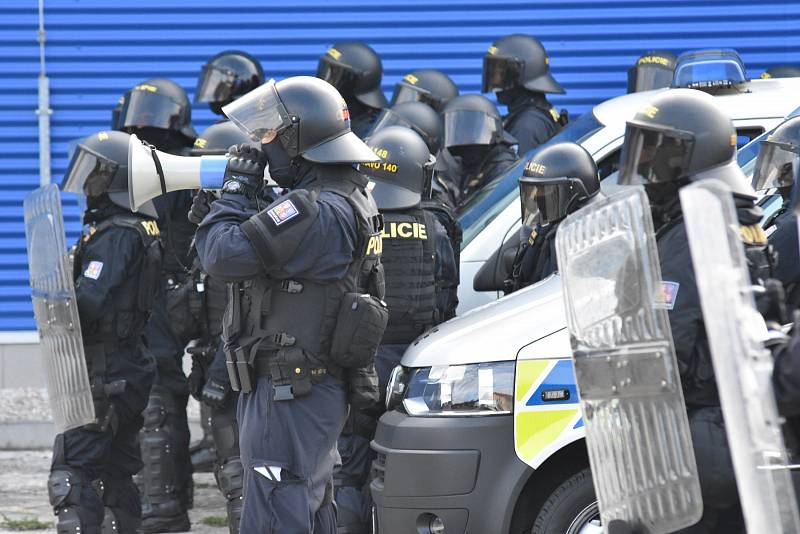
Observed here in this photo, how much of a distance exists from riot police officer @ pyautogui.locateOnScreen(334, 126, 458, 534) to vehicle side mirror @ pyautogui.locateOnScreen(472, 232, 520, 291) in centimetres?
15

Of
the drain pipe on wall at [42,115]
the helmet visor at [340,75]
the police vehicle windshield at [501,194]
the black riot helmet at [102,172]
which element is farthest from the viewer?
the drain pipe on wall at [42,115]

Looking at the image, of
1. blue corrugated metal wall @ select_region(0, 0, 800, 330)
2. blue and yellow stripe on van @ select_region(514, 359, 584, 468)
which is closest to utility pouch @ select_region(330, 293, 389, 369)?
blue and yellow stripe on van @ select_region(514, 359, 584, 468)

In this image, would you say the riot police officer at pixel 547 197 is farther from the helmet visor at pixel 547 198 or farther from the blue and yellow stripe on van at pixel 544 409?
the blue and yellow stripe on van at pixel 544 409

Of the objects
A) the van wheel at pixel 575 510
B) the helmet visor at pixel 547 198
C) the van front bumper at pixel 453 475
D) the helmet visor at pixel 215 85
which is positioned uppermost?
the helmet visor at pixel 215 85

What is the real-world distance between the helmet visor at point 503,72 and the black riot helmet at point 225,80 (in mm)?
1590

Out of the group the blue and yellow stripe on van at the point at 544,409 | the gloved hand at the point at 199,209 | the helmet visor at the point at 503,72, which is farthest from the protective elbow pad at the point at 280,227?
the helmet visor at the point at 503,72

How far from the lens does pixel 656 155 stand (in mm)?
3715

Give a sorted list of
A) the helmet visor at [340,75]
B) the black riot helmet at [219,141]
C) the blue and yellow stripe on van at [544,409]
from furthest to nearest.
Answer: the helmet visor at [340,75] → the black riot helmet at [219,141] → the blue and yellow stripe on van at [544,409]

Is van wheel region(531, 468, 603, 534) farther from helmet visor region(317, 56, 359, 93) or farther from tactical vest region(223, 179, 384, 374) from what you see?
helmet visor region(317, 56, 359, 93)

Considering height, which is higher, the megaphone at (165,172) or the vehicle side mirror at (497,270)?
the megaphone at (165,172)

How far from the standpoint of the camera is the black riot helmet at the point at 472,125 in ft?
26.6

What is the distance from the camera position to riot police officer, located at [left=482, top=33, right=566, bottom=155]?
880 centimetres

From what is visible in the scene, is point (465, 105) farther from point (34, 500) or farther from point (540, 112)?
point (34, 500)

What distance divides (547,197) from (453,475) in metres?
1.48
